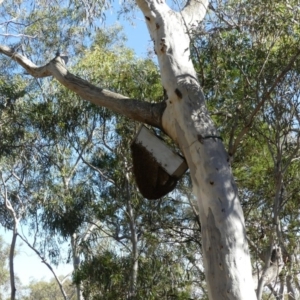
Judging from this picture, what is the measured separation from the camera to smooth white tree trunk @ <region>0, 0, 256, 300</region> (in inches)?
140

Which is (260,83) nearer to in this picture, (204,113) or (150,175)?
(204,113)

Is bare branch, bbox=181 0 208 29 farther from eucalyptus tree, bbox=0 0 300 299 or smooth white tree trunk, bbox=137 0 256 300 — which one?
smooth white tree trunk, bbox=137 0 256 300

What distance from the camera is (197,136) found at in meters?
4.05

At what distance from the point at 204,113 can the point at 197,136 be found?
248 mm

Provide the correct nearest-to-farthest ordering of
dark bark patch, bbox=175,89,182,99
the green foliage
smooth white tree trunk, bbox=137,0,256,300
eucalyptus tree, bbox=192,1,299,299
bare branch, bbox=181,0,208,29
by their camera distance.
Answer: smooth white tree trunk, bbox=137,0,256,300 → dark bark patch, bbox=175,89,182,99 → eucalyptus tree, bbox=192,1,299,299 → bare branch, bbox=181,0,208,29 → the green foliage

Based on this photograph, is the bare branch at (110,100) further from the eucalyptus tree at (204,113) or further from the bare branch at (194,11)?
the bare branch at (194,11)

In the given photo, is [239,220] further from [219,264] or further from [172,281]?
[172,281]

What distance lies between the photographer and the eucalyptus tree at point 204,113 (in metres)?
3.59

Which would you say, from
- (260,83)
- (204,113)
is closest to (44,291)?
(260,83)

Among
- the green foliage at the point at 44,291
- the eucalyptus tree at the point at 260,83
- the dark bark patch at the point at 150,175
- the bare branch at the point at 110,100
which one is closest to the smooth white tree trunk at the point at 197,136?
the bare branch at the point at 110,100

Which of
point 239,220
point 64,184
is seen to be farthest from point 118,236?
point 239,220

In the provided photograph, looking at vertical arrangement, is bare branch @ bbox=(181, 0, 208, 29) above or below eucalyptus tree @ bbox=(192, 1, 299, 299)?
above

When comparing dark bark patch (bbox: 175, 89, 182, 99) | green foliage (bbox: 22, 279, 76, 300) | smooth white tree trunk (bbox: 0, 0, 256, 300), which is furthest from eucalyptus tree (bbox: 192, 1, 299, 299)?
green foliage (bbox: 22, 279, 76, 300)

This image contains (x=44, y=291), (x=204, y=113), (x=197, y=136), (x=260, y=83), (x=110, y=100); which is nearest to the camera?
(x=197, y=136)
